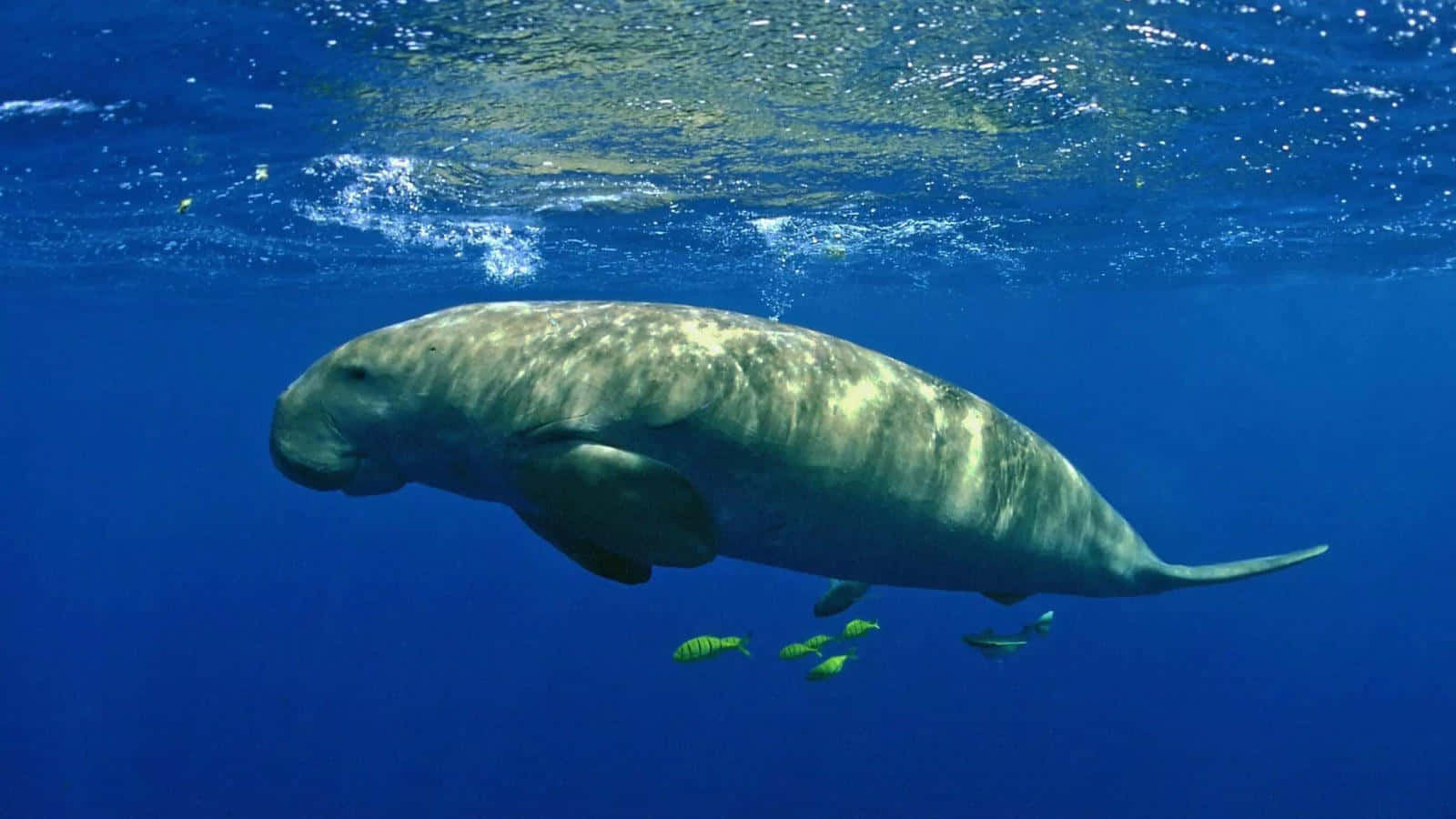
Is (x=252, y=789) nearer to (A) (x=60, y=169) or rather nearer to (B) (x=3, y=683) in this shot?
(A) (x=60, y=169)

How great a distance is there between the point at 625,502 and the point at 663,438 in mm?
464

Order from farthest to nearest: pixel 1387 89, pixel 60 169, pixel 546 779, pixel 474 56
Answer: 1. pixel 546 779
2. pixel 60 169
3. pixel 1387 89
4. pixel 474 56

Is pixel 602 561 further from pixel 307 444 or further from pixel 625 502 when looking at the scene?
pixel 307 444

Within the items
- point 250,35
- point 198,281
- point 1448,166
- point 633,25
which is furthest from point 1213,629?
point 198,281

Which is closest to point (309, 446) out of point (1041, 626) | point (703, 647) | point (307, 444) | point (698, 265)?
point (307, 444)

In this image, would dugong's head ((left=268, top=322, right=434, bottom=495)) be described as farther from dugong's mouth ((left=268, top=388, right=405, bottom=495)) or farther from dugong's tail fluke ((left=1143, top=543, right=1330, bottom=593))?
dugong's tail fluke ((left=1143, top=543, right=1330, bottom=593))

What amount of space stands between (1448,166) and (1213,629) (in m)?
14.0

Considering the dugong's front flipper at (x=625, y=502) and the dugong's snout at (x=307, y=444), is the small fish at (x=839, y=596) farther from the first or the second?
the dugong's snout at (x=307, y=444)

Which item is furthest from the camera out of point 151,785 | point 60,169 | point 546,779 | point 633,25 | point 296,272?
point 296,272

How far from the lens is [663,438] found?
11.9 feet

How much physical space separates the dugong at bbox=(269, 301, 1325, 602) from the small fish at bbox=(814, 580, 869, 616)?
1182mm

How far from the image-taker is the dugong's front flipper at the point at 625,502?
3.23 metres

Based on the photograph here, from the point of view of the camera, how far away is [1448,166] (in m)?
15.5

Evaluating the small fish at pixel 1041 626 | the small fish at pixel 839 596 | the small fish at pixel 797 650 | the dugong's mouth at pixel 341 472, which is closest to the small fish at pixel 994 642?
the small fish at pixel 1041 626
